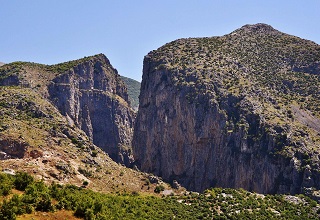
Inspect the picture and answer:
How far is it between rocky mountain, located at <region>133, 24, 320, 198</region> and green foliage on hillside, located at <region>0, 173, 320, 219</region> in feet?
63.1

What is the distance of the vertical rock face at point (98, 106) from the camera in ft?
551

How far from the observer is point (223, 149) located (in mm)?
118500

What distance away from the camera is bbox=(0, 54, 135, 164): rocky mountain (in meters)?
158

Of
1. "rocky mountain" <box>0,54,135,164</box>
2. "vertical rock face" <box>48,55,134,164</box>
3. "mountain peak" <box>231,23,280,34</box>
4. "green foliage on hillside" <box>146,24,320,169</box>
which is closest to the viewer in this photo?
"green foliage on hillside" <box>146,24,320,169</box>

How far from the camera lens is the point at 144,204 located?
6581 cm

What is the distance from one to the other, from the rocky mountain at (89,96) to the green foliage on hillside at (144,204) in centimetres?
9091

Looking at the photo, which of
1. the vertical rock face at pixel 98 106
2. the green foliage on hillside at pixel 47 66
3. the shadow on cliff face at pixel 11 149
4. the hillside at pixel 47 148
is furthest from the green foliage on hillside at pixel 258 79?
the shadow on cliff face at pixel 11 149

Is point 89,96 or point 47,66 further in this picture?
point 89,96

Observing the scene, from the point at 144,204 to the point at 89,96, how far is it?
121 meters

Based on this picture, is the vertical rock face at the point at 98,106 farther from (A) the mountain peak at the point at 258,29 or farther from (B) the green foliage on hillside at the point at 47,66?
(A) the mountain peak at the point at 258,29

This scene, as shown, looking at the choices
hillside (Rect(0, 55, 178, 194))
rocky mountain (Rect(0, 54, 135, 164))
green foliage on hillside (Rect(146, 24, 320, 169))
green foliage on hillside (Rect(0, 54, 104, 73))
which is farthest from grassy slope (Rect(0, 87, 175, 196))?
green foliage on hillside (Rect(0, 54, 104, 73))

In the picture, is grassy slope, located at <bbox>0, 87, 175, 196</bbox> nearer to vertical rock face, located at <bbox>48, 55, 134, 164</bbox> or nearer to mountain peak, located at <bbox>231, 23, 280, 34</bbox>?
vertical rock face, located at <bbox>48, 55, 134, 164</bbox>

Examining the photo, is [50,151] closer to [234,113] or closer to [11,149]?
[11,149]

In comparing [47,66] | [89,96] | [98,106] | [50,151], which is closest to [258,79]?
[50,151]
